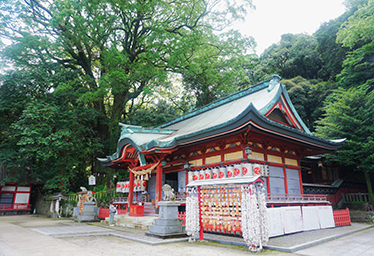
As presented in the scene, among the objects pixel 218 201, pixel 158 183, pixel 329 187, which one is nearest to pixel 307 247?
pixel 218 201

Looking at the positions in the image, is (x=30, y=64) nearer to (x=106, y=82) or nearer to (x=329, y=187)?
(x=106, y=82)

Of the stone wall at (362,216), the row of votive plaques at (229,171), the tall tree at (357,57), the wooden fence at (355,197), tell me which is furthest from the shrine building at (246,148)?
the tall tree at (357,57)

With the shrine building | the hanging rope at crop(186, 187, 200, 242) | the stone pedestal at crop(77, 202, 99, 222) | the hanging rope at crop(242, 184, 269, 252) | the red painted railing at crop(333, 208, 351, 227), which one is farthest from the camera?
the stone pedestal at crop(77, 202, 99, 222)

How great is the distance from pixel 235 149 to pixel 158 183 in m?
5.17

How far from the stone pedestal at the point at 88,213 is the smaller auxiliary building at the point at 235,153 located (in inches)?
111

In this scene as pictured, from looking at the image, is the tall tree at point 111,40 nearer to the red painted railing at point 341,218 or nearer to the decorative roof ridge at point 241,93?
the decorative roof ridge at point 241,93

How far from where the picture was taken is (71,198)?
20078mm

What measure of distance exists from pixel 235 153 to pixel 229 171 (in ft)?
3.08

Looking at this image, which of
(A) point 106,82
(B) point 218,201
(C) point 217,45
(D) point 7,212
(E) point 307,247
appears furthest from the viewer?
(D) point 7,212

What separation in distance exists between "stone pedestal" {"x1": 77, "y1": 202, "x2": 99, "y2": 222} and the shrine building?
296 centimetres

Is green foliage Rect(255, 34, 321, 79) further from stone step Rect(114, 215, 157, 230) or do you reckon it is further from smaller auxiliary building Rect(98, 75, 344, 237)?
stone step Rect(114, 215, 157, 230)

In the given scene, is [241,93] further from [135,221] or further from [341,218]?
[135,221]

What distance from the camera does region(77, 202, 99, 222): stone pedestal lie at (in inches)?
607

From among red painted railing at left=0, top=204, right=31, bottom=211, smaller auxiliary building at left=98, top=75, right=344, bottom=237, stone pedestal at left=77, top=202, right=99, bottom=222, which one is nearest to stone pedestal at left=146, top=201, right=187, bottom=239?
smaller auxiliary building at left=98, top=75, right=344, bottom=237
